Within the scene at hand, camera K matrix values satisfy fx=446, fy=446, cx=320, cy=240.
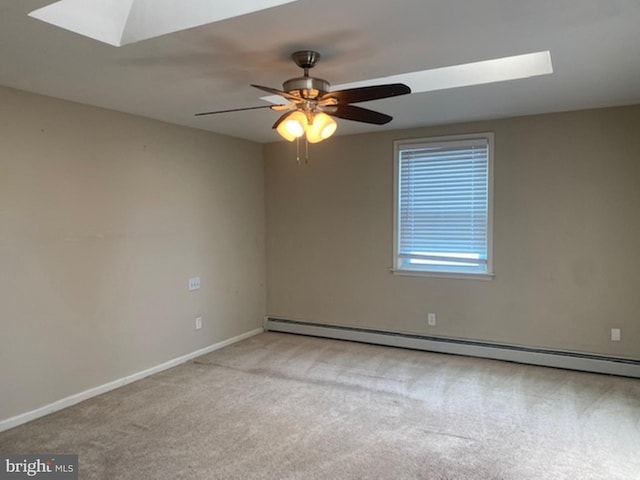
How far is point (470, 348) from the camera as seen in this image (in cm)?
438

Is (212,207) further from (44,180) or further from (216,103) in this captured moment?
(44,180)

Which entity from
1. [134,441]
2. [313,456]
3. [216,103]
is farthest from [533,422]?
[216,103]

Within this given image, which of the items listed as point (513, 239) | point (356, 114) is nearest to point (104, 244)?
point (356, 114)

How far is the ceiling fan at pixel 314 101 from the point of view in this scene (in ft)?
7.61

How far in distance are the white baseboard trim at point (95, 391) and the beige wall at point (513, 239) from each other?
131 centimetres

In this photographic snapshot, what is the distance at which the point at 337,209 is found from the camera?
505cm

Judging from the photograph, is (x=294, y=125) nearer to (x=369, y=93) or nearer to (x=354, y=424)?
(x=369, y=93)

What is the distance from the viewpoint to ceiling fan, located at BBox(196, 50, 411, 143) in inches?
91.3

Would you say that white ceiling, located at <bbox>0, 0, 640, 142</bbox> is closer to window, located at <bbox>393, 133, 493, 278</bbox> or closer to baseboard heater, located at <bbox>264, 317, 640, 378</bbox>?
window, located at <bbox>393, 133, 493, 278</bbox>

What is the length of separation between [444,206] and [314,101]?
8.09 ft

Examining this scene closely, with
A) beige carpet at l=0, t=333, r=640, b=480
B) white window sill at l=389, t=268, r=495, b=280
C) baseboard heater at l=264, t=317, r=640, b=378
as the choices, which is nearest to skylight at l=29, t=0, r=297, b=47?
beige carpet at l=0, t=333, r=640, b=480

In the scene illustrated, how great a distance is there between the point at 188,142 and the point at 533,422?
377cm

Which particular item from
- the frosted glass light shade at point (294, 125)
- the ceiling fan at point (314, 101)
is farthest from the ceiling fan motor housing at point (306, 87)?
the frosted glass light shade at point (294, 125)

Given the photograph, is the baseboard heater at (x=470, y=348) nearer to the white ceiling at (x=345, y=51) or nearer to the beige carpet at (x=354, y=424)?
the beige carpet at (x=354, y=424)
